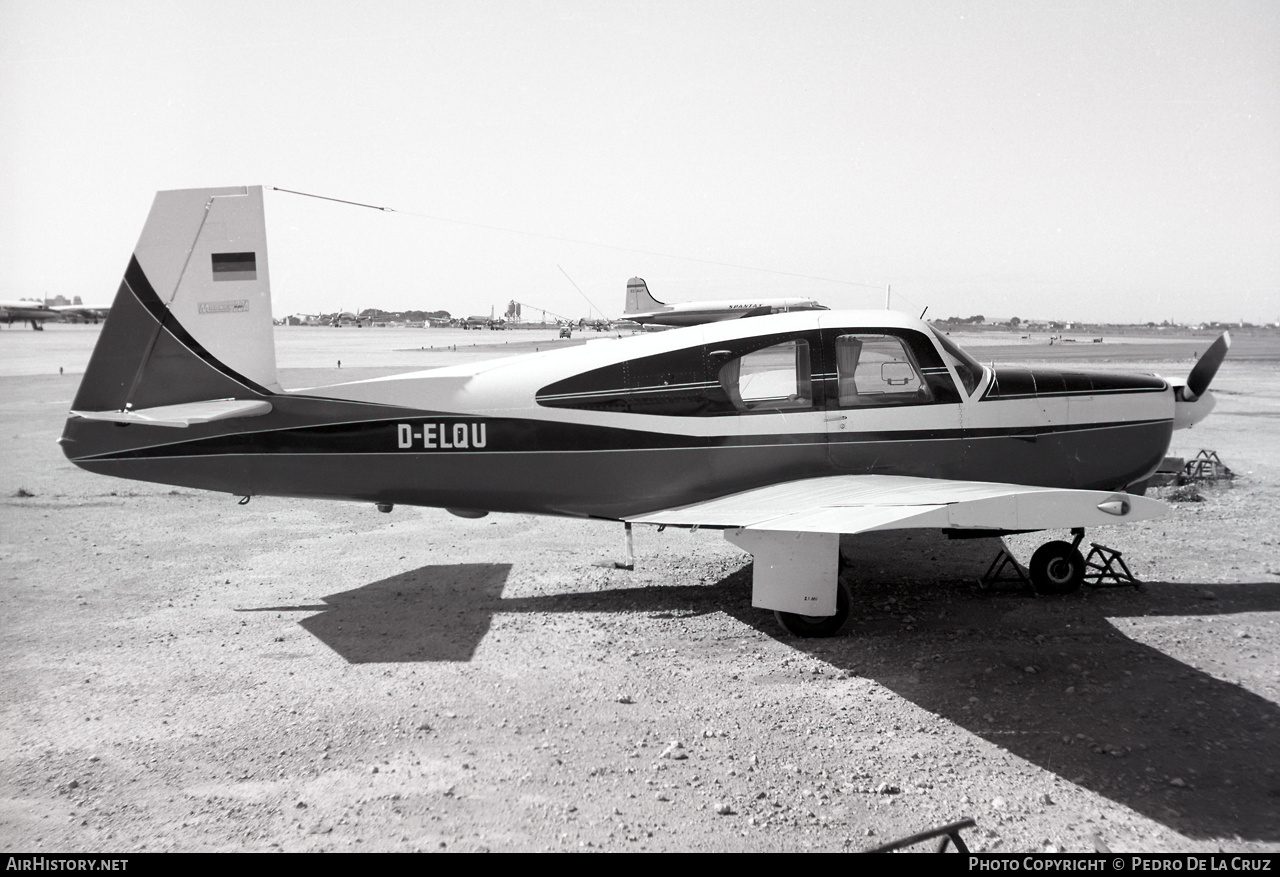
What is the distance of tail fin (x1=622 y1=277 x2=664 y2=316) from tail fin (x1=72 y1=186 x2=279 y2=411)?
33.1 meters

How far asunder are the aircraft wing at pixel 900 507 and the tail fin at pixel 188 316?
3.60m

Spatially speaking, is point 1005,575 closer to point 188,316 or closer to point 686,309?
point 188,316

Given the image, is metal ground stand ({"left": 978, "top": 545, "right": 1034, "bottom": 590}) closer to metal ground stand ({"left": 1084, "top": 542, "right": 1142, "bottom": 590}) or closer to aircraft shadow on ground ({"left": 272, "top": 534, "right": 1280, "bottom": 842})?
aircraft shadow on ground ({"left": 272, "top": 534, "right": 1280, "bottom": 842})

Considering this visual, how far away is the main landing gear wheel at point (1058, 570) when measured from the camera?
652cm

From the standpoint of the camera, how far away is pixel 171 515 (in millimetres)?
9461

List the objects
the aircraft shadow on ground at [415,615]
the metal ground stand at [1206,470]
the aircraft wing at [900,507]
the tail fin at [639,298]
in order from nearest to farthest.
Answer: the aircraft wing at [900,507] → the aircraft shadow on ground at [415,615] → the metal ground stand at [1206,470] → the tail fin at [639,298]

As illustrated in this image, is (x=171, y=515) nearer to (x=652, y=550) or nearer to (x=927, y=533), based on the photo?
(x=652, y=550)

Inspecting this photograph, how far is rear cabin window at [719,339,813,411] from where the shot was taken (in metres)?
6.28

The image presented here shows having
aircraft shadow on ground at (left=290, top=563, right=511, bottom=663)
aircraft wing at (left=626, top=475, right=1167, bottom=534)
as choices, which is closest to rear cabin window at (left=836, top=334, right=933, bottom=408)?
aircraft wing at (left=626, top=475, right=1167, bottom=534)

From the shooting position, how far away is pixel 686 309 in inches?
1357

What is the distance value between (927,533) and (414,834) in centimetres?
675

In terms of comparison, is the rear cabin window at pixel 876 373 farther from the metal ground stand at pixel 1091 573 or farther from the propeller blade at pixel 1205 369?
the propeller blade at pixel 1205 369

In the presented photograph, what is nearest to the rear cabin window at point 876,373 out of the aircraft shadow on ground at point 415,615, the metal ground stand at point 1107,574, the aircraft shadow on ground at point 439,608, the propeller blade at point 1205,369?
the aircraft shadow on ground at point 439,608

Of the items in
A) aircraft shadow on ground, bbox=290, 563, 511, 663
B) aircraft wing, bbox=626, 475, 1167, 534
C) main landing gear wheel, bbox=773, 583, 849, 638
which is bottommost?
aircraft shadow on ground, bbox=290, 563, 511, 663
